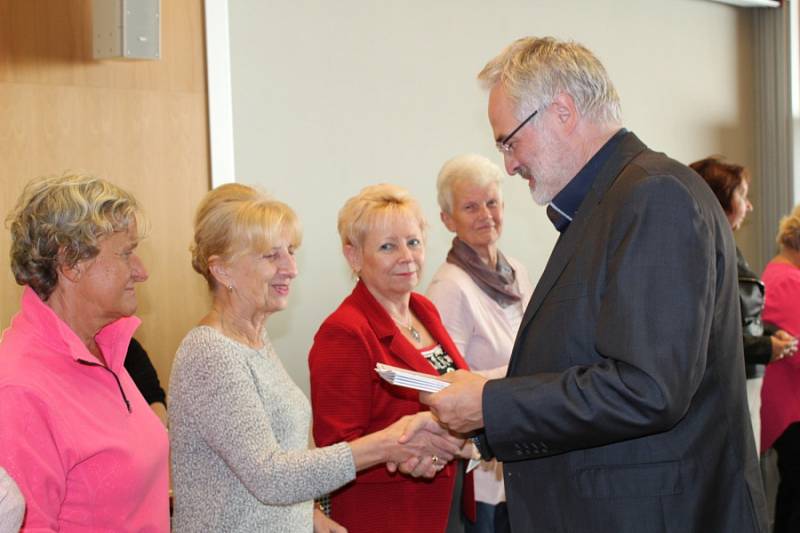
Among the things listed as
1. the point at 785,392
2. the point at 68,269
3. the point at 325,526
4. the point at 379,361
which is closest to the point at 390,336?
the point at 379,361

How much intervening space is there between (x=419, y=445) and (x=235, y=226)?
0.76 metres

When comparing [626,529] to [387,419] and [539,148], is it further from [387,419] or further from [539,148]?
[387,419]

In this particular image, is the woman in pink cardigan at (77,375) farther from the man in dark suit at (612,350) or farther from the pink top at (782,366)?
the pink top at (782,366)

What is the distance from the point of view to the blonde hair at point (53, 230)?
6.90ft

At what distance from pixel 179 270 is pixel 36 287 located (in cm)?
185

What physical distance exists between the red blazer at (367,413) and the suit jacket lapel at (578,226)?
98cm

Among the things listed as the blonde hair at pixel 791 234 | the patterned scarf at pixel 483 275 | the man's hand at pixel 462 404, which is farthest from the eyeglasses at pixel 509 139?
the blonde hair at pixel 791 234

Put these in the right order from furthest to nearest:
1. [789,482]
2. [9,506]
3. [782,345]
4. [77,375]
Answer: [789,482] < [782,345] < [77,375] < [9,506]

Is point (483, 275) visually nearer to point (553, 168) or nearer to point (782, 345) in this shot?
point (782, 345)

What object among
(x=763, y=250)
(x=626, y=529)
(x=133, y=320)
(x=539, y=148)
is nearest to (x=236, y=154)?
(x=133, y=320)

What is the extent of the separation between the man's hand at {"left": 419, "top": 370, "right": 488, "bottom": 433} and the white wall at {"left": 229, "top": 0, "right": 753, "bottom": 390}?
7.87 ft

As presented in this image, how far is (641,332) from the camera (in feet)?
5.73

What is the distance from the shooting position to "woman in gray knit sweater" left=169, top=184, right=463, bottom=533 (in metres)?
2.40

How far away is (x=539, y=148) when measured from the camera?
2.07 meters
